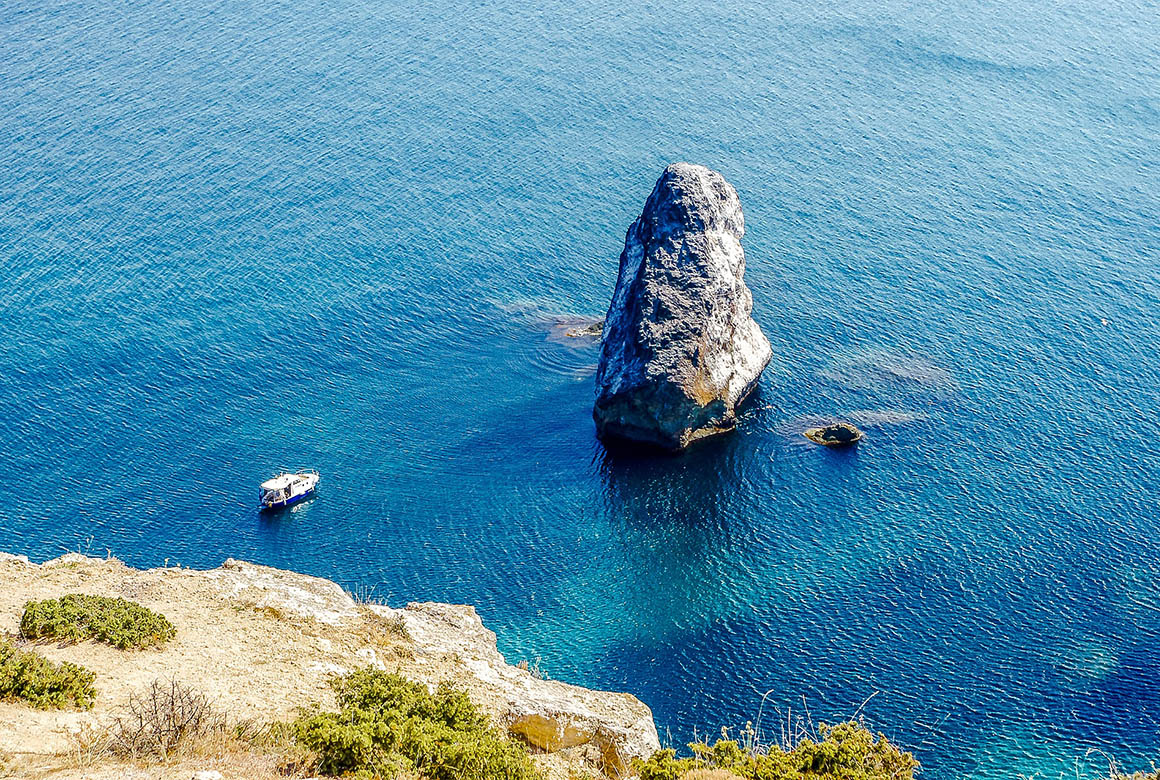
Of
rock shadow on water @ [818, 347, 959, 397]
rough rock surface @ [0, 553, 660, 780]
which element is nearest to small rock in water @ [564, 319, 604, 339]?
rock shadow on water @ [818, 347, 959, 397]

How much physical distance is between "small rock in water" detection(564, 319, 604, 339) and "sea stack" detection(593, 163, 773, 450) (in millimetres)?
11781

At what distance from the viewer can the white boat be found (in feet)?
271

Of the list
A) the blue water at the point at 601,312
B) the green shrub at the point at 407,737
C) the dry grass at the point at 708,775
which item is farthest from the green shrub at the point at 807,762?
the blue water at the point at 601,312

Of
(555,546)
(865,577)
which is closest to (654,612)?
(555,546)

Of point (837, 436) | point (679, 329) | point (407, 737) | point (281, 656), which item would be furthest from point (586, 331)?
point (407, 737)

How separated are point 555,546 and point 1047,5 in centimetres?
14266

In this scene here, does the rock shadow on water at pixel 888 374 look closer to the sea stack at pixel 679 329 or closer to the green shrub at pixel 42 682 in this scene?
the sea stack at pixel 679 329

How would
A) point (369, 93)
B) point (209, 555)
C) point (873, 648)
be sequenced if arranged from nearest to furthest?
point (873, 648) → point (209, 555) → point (369, 93)

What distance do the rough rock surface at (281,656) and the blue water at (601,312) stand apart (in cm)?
1197

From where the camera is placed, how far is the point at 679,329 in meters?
90.1

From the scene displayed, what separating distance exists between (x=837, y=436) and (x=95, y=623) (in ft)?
194

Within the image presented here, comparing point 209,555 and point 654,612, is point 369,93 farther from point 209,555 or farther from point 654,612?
point 654,612

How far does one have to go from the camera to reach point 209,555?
257 feet

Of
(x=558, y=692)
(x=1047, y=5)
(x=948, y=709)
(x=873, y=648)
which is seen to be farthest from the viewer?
(x=1047, y=5)
